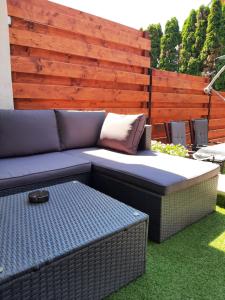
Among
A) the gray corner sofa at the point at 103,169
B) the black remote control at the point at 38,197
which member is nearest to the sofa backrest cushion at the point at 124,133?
the gray corner sofa at the point at 103,169

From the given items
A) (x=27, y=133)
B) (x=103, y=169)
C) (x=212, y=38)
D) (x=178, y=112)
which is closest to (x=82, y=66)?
(x=27, y=133)

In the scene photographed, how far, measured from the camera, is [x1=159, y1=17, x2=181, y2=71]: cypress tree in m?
6.13

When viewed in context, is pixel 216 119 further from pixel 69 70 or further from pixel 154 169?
pixel 154 169

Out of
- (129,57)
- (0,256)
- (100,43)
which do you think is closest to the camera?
(0,256)

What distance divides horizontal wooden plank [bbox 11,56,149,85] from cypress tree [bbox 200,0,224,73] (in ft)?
10.1

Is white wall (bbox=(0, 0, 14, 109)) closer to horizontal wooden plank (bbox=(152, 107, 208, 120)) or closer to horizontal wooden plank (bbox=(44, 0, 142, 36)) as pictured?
horizontal wooden plank (bbox=(44, 0, 142, 36))

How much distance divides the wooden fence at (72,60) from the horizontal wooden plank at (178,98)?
1.25ft

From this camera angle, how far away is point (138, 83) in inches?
148

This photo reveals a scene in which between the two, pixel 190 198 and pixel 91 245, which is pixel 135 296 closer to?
pixel 91 245

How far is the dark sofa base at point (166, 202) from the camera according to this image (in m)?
1.67

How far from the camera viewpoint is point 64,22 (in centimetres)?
281

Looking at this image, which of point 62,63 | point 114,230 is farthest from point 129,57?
point 114,230

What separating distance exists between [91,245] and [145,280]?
1.68ft

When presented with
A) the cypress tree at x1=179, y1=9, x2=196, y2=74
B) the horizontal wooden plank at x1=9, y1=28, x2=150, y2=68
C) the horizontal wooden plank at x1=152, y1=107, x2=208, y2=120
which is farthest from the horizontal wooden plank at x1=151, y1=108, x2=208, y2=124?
the cypress tree at x1=179, y1=9, x2=196, y2=74
